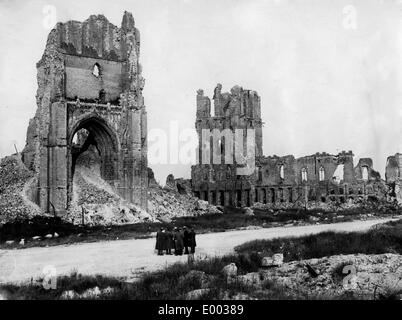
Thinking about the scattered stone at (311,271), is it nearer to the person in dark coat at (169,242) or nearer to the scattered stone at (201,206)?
the person in dark coat at (169,242)

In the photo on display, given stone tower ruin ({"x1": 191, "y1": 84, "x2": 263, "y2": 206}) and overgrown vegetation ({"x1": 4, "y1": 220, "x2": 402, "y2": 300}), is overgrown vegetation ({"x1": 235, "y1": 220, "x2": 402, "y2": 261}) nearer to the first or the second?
overgrown vegetation ({"x1": 4, "y1": 220, "x2": 402, "y2": 300})

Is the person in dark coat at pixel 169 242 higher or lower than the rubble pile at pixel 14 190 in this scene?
lower

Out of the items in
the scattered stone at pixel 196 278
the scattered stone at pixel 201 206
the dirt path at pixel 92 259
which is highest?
the scattered stone at pixel 201 206

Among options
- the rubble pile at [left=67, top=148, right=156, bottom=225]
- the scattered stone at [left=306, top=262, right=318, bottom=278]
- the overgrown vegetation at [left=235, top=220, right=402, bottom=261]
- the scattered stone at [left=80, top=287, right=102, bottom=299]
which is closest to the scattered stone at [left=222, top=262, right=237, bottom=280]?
the scattered stone at [left=306, top=262, right=318, bottom=278]

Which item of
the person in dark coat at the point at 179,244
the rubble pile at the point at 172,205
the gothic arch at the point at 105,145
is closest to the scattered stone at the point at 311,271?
the person in dark coat at the point at 179,244

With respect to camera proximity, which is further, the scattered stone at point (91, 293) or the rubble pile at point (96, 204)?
the rubble pile at point (96, 204)

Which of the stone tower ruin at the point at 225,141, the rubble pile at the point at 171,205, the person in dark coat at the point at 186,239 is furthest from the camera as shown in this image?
the stone tower ruin at the point at 225,141
